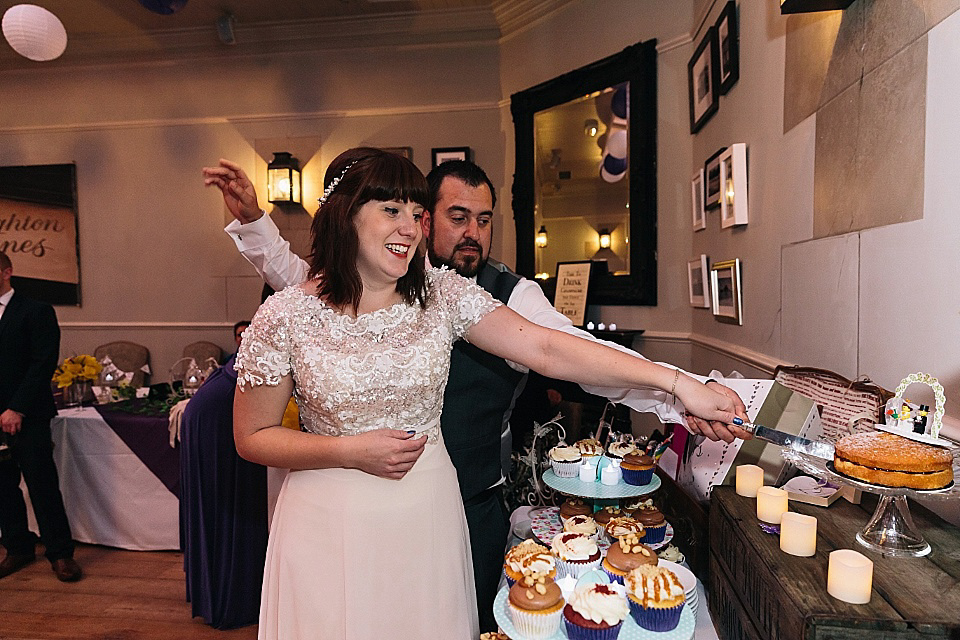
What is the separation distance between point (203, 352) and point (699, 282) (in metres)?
4.33

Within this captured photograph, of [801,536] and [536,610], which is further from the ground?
[801,536]

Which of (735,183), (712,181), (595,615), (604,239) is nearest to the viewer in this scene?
(595,615)

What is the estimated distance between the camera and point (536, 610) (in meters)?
1.09

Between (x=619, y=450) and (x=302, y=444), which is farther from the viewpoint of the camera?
(x=619, y=450)

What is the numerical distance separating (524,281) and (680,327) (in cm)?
206

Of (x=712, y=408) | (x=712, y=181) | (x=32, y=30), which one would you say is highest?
(x=32, y=30)

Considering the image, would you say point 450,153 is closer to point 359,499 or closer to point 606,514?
point 606,514

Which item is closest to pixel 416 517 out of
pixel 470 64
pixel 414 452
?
pixel 414 452

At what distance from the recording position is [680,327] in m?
3.80

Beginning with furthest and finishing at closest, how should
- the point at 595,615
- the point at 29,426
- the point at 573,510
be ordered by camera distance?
the point at 29,426 → the point at 573,510 → the point at 595,615

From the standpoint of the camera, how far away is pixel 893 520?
3.36 feet

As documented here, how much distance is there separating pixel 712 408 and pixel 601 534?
45 cm

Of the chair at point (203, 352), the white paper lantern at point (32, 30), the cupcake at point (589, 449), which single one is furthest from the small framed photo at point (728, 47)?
the chair at point (203, 352)

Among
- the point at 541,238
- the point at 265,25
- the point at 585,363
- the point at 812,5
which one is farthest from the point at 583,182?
the point at 265,25
